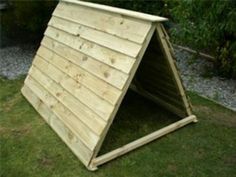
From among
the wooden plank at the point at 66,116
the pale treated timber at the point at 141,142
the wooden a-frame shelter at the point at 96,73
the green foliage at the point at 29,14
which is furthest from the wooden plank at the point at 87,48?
the green foliage at the point at 29,14

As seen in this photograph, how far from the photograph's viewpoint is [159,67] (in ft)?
12.9

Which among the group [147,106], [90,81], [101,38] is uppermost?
[101,38]

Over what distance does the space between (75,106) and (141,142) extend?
827 mm

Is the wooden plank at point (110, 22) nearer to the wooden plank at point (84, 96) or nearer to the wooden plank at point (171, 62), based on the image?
the wooden plank at point (171, 62)

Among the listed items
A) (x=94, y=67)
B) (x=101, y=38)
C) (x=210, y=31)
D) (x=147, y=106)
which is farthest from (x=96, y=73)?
(x=210, y=31)

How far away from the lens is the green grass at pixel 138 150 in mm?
3309

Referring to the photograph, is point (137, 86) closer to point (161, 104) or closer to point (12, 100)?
point (161, 104)

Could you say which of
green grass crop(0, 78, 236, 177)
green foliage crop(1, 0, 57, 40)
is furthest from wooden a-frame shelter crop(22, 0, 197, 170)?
green foliage crop(1, 0, 57, 40)

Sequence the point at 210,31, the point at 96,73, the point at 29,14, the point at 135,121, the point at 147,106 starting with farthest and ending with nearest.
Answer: the point at 29,14
the point at 210,31
the point at 147,106
the point at 135,121
the point at 96,73

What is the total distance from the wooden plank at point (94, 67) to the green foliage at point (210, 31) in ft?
5.83

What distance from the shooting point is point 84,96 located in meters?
3.54

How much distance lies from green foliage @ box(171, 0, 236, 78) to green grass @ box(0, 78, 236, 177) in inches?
36.5

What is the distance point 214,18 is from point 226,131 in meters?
1.58

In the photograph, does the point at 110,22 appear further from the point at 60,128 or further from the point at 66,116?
the point at 60,128
